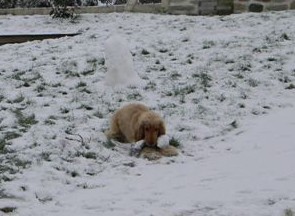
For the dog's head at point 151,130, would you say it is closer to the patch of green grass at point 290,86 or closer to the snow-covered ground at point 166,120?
the snow-covered ground at point 166,120

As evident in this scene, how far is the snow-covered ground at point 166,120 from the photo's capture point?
4.24 metres

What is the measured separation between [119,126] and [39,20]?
791cm

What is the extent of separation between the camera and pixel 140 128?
5.50m

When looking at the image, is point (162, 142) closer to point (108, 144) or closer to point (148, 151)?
point (148, 151)

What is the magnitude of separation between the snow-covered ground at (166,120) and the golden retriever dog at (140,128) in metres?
0.14

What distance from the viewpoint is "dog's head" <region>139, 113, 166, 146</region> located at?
543 cm

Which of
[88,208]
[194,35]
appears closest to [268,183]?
[88,208]

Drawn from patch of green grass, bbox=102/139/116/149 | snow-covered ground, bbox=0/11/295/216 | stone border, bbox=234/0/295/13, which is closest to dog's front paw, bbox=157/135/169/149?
snow-covered ground, bbox=0/11/295/216

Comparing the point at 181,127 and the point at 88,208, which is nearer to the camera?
the point at 88,208

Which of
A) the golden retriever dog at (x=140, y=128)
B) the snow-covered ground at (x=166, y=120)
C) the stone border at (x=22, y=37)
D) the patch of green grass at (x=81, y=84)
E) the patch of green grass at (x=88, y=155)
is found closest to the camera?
the snow-covered ground at (x=166, y=120)

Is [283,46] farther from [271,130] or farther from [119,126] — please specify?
[119,126]

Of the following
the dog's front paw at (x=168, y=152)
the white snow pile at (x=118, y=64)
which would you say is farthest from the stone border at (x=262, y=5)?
the dog's front paw at (x=168, y=152)

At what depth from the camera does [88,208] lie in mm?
4113

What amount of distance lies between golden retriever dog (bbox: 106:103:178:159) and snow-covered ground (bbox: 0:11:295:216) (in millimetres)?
139
